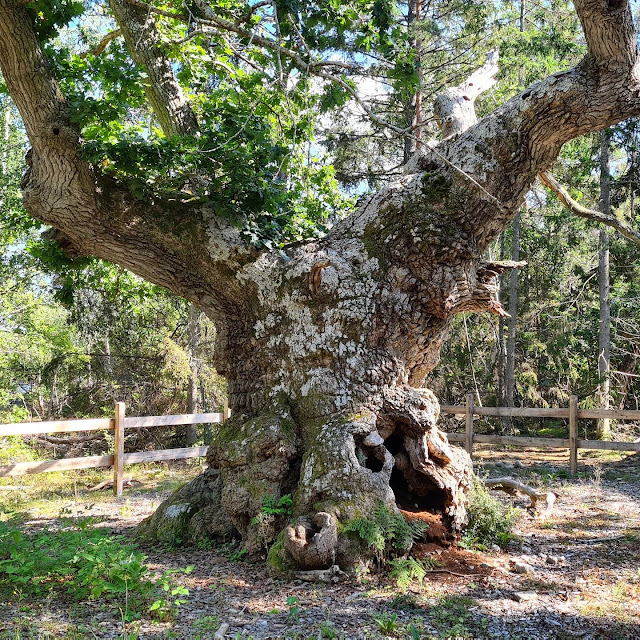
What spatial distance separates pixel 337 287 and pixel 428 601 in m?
2.80

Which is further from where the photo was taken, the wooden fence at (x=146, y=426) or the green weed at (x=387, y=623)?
the wooden fence at (x=146, y=426)

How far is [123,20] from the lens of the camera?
6477mm

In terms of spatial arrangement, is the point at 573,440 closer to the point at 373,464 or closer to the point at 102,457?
the point at 373,464

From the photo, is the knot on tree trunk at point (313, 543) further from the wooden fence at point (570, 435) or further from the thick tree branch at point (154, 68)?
Answer: the wooden fence at point (570, 435)

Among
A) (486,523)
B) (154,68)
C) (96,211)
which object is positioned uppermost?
(154,68)

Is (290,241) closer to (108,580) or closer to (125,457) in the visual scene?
(108,580)

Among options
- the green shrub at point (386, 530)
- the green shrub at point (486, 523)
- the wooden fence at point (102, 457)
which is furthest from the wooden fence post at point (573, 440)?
the wooden fence at point (102, 457)

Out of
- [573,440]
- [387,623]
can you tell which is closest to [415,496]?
[387,623]

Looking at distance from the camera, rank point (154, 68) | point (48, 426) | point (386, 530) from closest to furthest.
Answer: point (386, 530), point (154, 68), point (48, 426)

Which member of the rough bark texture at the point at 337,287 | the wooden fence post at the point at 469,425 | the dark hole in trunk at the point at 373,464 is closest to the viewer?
the rough bark texture at the point at 337,287

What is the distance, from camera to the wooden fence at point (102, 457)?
25.4 feet

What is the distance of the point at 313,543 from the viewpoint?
4.34m

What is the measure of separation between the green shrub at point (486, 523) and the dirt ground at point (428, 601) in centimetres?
14

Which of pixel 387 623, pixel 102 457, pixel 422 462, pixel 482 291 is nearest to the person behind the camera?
pixel 387 623
